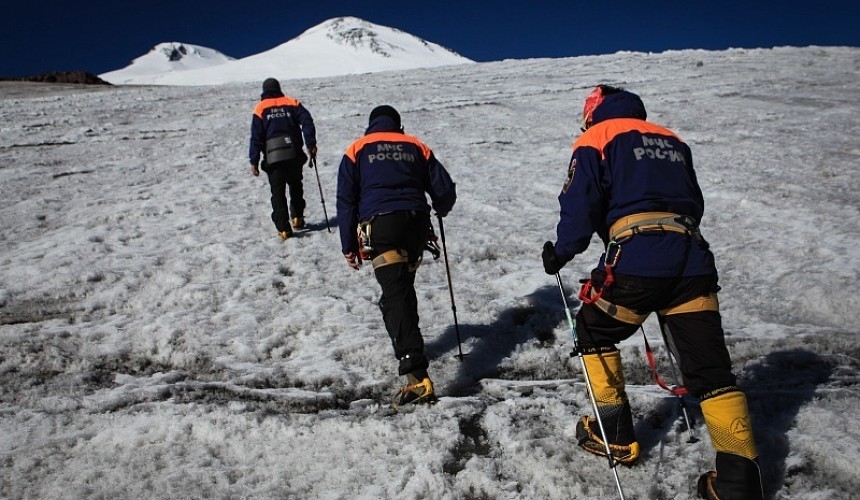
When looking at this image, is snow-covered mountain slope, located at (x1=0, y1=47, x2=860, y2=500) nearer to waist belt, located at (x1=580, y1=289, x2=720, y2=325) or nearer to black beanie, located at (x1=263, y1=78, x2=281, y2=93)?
waist belt, located at (x1=580, y1=289, x2=720, y2=325)

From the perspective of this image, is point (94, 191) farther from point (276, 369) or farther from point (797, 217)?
point (797, 217)

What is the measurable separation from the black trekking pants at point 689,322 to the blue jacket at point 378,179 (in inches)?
71.0

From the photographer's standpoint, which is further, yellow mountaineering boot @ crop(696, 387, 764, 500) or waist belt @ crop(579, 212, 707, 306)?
waist belt @ crop(579, 212, 707, 306)

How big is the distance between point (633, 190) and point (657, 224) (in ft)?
0.78

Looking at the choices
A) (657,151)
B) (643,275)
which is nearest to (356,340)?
(643,275)

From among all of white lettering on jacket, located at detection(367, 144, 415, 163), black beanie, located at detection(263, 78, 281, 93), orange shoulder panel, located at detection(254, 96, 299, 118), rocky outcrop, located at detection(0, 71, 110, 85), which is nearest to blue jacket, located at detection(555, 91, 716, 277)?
white lettering on jacket, located at detection(367, 144, 415, 163)

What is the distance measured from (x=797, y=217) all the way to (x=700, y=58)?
66.3ft

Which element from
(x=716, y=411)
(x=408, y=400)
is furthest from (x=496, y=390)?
(x=716, y=411)

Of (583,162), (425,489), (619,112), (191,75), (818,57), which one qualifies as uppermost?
(191,75)

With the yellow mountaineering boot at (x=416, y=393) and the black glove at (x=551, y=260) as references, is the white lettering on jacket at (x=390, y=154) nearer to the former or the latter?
the black glove at (x=551, y=260)

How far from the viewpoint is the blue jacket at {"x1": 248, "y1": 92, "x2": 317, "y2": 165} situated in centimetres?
785

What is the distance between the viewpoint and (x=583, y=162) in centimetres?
302

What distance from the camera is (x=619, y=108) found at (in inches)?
124

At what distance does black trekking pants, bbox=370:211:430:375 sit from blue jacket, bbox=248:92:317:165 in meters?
4.28
